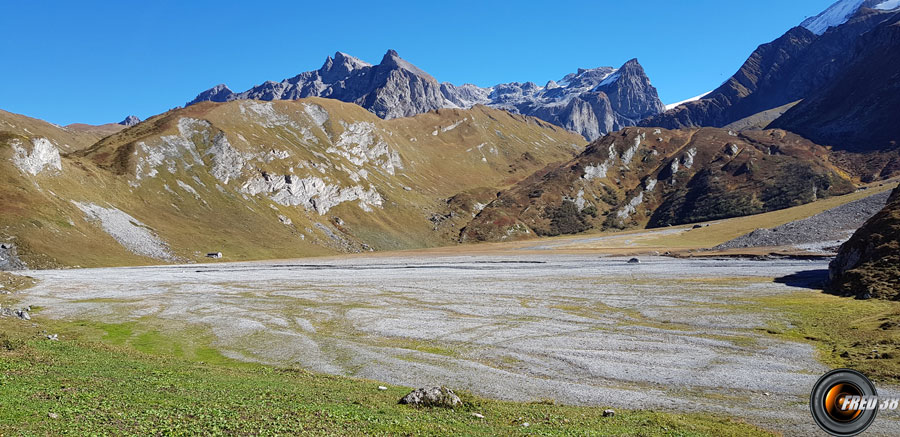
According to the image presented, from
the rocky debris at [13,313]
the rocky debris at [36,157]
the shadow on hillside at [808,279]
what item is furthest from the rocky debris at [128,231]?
the shadow on hillside at [808,279]

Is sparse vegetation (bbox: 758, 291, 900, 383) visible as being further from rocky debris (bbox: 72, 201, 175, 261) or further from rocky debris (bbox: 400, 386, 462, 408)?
rocky debris (bbox: 72, 201, 175, 261)

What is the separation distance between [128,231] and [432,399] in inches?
6546

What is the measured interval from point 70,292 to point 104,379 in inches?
2912

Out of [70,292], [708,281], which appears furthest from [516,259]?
[70,292]

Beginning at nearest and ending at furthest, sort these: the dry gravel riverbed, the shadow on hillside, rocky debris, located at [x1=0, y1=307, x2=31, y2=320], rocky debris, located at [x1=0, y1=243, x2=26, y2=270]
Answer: the dry gravel riverbed → rocky debris, located at [x1=0, y1=307, x2=31, y2=320] → the shadow on hillside → rocky debris, located at [x1=0, y1=243, x2=26, y2=270]

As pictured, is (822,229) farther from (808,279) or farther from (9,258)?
(9,258)

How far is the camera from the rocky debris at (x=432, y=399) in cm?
2278

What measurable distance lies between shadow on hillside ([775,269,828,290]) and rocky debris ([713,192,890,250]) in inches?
1796

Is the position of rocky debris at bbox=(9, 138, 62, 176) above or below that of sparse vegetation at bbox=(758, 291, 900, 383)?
above

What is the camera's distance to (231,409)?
18.8 m

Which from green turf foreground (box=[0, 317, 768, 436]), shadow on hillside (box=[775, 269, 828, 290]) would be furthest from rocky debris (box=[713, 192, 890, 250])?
green turf foreground (box=[0, 317, 768, 436])

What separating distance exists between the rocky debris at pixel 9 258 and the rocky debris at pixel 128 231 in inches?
1208

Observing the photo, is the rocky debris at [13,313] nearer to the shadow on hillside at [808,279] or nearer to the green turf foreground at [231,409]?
the green turf foreground at [231,409]

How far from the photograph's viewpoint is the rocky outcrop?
195ft
